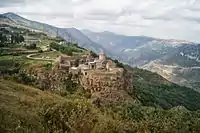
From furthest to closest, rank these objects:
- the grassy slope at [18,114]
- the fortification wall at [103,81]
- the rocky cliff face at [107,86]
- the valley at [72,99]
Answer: the fortification wall at [103,81] → the rocky cliff face at [107,86] → the valley at [72,99] → the grassy slope at [18,114]

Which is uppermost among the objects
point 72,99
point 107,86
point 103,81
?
point 72,99

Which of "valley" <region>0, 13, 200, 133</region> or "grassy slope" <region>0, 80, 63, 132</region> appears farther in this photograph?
"valley" <region>0, 13, 200, 133</region>

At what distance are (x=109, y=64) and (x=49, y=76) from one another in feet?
52.7

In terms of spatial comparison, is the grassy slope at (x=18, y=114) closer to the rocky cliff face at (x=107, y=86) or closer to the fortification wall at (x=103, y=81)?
the rocky cliff face at (x=107, y=86)

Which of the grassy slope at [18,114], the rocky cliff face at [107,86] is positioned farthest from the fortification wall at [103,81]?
the grassy slope at [18,114]

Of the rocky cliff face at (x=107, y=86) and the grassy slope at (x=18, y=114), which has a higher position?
the grassy slope at (x=18, y=114)

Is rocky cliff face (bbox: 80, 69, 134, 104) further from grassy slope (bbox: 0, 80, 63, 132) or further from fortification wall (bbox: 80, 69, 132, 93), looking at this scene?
grassy slope (bbox: 0, 80, 63, 132)

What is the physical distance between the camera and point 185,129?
183ft

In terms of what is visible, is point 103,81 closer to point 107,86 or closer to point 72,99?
point 107,86

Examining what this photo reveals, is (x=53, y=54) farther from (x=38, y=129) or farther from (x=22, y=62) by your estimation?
(x=38, y=129)

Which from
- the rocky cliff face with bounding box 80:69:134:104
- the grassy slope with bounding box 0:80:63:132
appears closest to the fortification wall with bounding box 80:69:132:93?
the rocky cliff face with bounding box 80:69:134:104

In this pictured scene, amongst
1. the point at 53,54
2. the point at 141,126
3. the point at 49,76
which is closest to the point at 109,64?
the point at 49,76

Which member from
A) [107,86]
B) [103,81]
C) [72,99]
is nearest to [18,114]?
[72,99]

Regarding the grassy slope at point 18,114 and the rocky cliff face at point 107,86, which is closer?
the grassy slope at point 18,114
